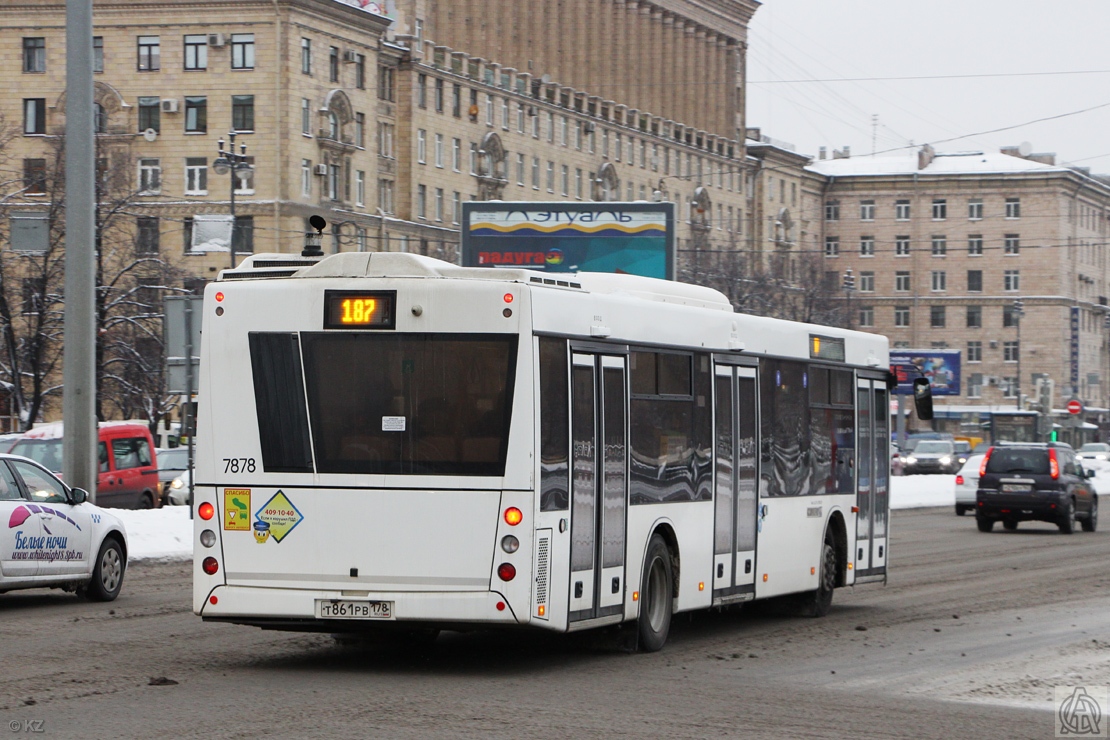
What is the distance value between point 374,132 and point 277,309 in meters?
79.8

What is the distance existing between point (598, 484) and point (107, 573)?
6846mm

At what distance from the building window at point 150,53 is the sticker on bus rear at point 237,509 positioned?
247 feet

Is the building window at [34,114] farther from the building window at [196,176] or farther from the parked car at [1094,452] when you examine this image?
the parked car at [1094,452]

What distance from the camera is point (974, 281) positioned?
482 feet

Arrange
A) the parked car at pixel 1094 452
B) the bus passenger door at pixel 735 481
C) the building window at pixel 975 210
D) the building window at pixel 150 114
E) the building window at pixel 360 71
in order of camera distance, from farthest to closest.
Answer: the building window at pixel 975 210 → the parked car at pixel 1094 452 → the building window at pixel 360 71 → the building window at pixel 150 114 → the bus passenger door at pixel 735 481

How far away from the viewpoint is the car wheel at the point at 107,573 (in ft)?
57.7

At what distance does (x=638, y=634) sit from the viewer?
13430mm

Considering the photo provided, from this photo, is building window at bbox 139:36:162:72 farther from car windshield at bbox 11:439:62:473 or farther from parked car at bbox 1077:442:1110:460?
car windshield at bbox 11:439:62:473

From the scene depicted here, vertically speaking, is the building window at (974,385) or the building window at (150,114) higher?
the building window at (150,114)

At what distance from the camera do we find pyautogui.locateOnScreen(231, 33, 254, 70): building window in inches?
3310

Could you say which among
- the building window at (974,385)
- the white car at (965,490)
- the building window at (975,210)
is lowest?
the white car at (965,490)

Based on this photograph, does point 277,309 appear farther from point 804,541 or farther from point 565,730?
point 804,541

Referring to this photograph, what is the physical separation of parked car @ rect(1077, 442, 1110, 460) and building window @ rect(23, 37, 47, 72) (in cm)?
5221

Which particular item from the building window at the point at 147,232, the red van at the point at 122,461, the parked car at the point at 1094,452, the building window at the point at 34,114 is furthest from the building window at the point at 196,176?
the red van at the point at 122,461
